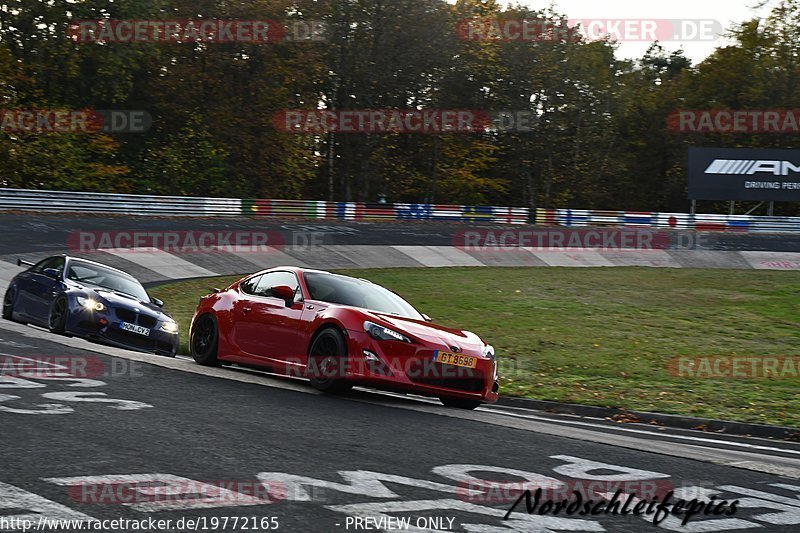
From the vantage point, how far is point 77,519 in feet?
15.3

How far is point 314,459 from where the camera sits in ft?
21.3

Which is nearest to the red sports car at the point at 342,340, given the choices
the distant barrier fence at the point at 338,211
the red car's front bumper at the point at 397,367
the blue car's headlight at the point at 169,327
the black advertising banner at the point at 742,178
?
the red car's front bumper at the point at 397,367

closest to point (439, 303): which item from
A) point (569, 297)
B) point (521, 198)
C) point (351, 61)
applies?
point (569, 297)

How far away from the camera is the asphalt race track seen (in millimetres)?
5148

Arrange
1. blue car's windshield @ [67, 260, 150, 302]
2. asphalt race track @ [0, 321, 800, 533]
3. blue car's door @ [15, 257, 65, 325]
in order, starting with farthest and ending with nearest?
blue car's windshield @ [67, 260, 150, 302] → blue car's door @ [15, 257, 65, 325] → asphalt race track @ [0, 321, 800, 533]

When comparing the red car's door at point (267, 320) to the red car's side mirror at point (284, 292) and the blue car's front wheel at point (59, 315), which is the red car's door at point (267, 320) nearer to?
the red car's side mirror at point (284, 292)

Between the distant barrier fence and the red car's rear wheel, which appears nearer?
the red car's rear wheel

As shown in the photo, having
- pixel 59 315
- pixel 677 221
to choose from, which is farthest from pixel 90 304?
pixel 677 221

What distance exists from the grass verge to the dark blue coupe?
2.98 metres

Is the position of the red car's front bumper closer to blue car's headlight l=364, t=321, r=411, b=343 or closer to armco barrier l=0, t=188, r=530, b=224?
blue car's headlight l=364, t=321, r=411, b=343

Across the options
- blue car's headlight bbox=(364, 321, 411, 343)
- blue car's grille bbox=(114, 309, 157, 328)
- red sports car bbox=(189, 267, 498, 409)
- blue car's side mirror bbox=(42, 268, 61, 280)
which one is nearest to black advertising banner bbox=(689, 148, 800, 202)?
blue car's side mirror bbox=(42, 268, 61, 280)

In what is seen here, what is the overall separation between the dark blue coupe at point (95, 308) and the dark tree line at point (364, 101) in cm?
3075

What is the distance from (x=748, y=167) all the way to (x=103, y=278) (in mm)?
43528

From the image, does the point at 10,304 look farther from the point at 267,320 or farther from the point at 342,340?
the point at 342,340
